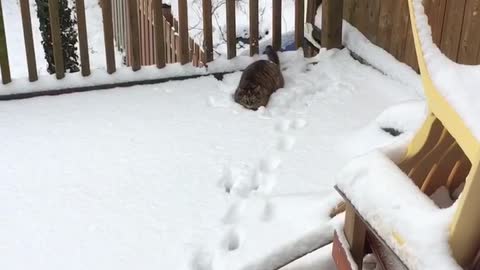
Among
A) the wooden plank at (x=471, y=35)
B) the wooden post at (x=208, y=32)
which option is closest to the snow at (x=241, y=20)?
the wooden post at (x=208, y=32)

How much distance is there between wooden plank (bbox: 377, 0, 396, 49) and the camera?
4738 mm

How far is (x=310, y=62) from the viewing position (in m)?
5.06

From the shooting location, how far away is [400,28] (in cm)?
462

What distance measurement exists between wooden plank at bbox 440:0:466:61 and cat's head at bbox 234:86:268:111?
1.09 meters

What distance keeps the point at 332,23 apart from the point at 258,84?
0.96 metres

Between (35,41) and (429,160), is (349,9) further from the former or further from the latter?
(35,41)

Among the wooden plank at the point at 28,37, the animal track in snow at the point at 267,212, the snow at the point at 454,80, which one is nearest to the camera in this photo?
the snow at the point at 454,80

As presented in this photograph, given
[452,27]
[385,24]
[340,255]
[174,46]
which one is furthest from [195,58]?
[340,255]

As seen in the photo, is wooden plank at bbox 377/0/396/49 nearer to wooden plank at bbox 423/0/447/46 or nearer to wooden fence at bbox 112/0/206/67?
wooden plank at bbox 423/0/447/46

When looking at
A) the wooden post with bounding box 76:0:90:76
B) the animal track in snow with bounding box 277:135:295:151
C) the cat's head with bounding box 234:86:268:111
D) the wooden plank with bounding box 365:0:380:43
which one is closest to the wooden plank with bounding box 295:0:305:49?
the wooden plank with bounding box 365:0:380:43

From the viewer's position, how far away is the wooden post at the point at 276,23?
5047 millimetres

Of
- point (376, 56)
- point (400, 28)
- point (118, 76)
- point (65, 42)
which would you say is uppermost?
point (400, 28)

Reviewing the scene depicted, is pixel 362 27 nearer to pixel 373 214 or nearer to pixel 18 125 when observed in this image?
pixel 18 125

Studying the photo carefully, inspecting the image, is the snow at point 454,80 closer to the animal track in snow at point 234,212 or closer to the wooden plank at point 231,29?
the animal track in snow at point 234,212
